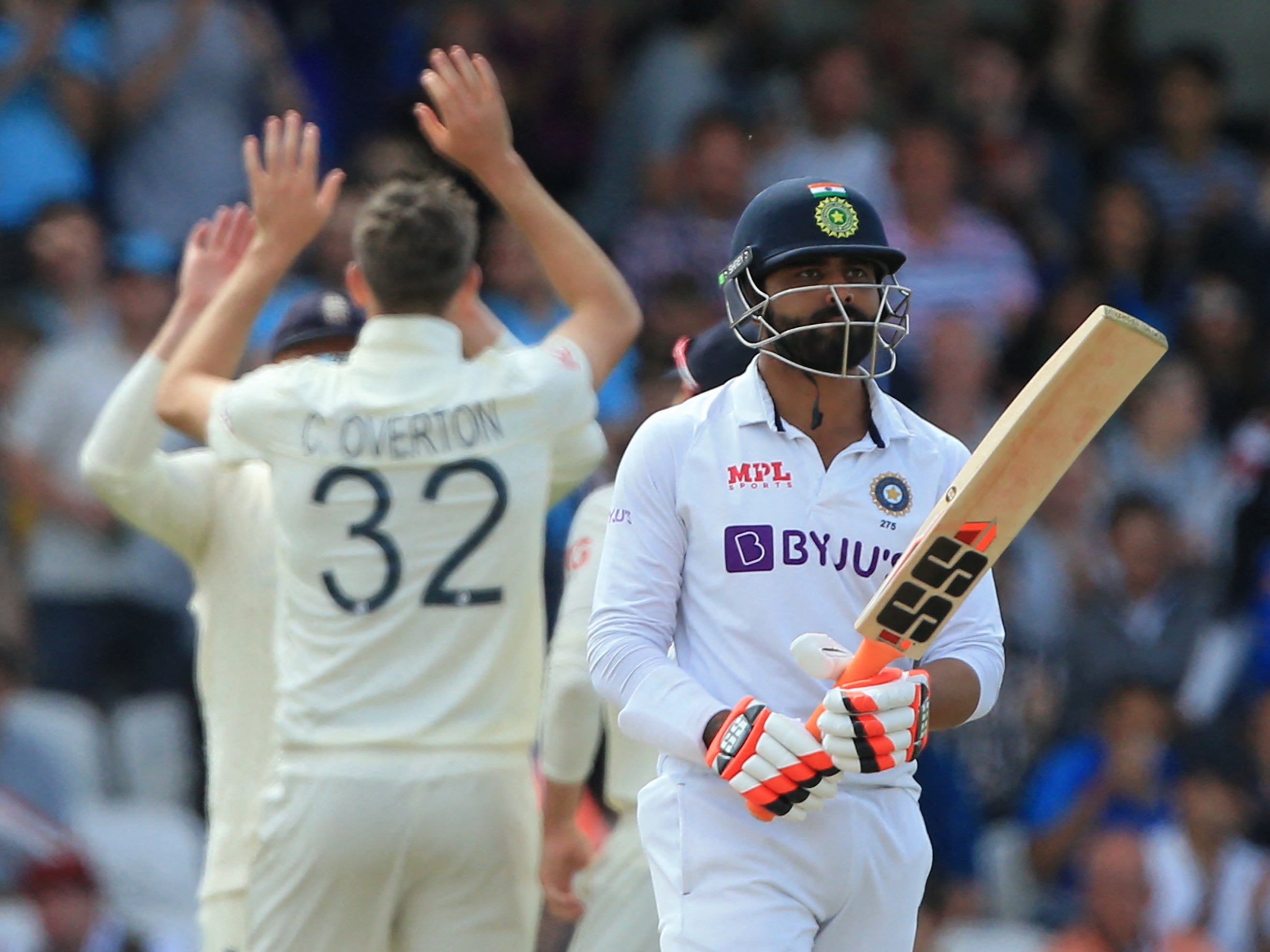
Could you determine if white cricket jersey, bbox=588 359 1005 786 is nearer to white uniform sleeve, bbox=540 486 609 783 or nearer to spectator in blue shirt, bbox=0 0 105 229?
white uniform sleeve, bbox=540 486 609 783

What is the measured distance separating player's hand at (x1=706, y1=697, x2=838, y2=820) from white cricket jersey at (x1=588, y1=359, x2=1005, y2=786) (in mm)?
132

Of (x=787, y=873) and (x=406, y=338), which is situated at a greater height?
(x=406, y=338)

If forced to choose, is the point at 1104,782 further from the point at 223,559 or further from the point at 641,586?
→ the point at 641,586

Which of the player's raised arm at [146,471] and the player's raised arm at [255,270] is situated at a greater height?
the player's raised arm at [255,270]

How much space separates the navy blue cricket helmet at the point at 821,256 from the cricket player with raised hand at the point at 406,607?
866 millimetres

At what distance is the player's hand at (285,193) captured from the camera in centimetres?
472

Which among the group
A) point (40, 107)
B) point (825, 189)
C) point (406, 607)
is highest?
point (825, 189)

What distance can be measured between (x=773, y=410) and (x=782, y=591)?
0.35 meters

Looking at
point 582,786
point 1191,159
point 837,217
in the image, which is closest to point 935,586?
point 837,217

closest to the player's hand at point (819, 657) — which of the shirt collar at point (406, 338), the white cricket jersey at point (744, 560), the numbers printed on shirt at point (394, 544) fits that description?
the white cricket jersey at point (744, 560)

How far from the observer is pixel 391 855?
4199mm

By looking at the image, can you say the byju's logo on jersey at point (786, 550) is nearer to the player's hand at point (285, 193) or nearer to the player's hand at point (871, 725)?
the player's hand at point (871, 725)

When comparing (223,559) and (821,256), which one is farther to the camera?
(223,559)

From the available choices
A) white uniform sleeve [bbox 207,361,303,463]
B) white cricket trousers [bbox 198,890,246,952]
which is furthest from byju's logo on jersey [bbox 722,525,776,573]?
white cricket trousers [bbox 198,890,246,952]
